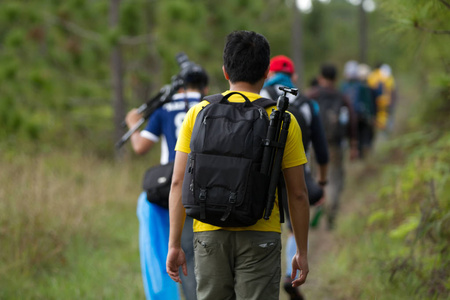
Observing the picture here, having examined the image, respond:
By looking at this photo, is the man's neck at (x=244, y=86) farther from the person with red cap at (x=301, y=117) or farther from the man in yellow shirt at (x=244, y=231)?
the person with red cap at (x=301, y=117)

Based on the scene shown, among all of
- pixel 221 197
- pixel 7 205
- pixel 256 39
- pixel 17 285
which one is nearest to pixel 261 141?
pixel 221 197

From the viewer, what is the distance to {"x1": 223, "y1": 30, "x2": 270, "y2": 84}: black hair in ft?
8.63

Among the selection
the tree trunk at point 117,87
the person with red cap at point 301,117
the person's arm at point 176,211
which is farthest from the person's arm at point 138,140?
the tree trunk at point 117,87

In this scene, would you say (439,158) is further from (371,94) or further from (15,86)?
(15,86)

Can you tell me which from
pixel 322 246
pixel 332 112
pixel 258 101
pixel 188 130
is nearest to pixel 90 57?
pixel 332 112

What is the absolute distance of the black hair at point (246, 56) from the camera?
2.63 m

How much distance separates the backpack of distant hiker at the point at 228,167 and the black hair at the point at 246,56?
8.6 inches

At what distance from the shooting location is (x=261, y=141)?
8.10 feet

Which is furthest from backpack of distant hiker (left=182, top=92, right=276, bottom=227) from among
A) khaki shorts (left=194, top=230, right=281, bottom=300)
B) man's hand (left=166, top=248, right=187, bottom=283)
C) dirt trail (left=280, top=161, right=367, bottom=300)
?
dirt trail (left=280, top=161, right=367, bottom=300)

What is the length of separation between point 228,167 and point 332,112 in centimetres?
529

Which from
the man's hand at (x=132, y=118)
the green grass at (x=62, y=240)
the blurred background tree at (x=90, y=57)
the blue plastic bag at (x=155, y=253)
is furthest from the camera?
the blurred background tree at (x=90, y=57)

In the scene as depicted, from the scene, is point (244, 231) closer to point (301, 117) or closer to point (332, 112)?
point (301, 117)

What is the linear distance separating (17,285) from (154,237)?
5.39 ft

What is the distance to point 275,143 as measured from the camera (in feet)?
8.13
